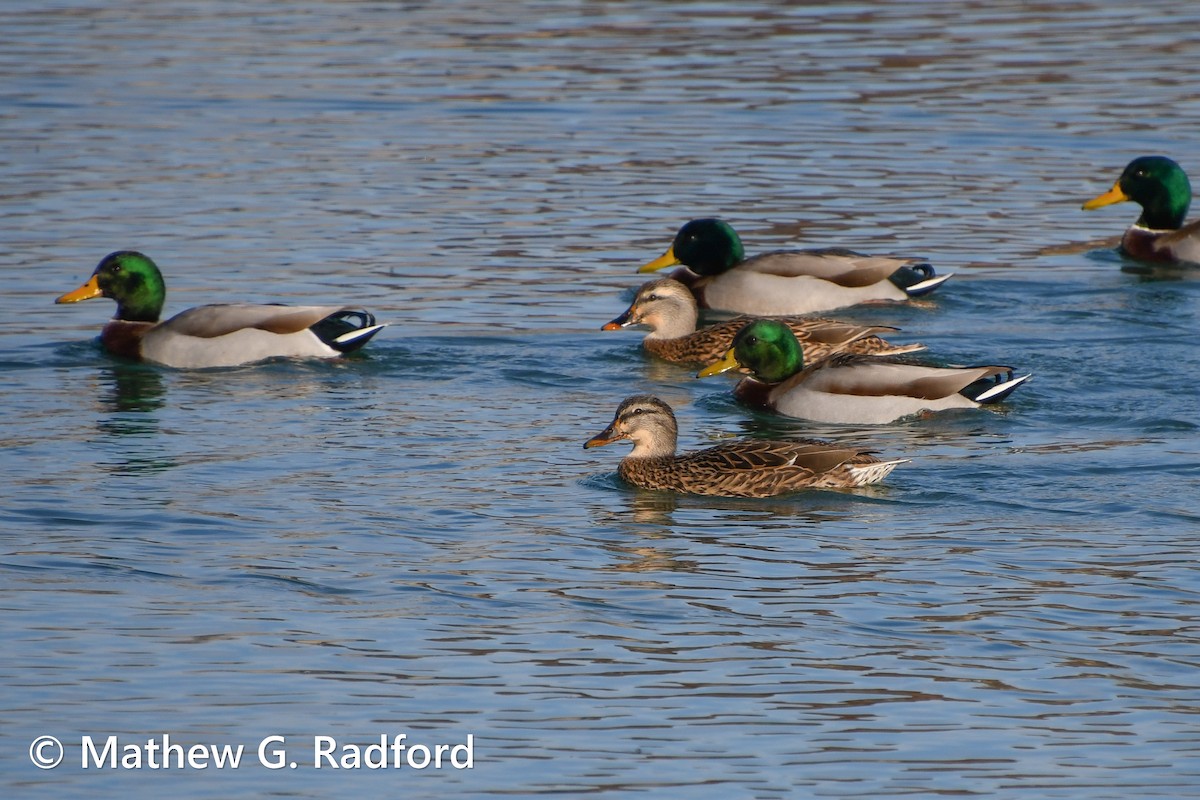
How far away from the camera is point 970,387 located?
498 inches

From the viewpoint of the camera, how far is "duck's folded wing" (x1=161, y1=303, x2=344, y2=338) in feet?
46.0

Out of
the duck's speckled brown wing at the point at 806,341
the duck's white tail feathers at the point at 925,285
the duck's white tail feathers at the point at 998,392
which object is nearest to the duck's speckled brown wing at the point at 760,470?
the duck's white tail feathers at the point at 998,392

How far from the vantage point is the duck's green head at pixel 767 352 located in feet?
42.9

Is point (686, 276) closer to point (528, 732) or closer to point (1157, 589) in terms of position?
point (1157, 589)

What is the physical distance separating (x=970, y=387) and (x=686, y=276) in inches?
188

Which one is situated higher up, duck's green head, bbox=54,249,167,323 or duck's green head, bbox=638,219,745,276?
duck's green head, bbox=54,249,167,323

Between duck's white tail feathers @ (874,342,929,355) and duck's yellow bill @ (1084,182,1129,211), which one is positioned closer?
duck's white tail feathers @ (874,342,929,355)

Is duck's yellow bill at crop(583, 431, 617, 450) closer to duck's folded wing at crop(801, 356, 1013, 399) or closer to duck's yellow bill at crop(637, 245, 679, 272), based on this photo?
duck's folded wing at crop(801, 356, 1013, 399)

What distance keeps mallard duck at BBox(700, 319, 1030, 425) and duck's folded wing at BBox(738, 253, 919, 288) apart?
112 inches

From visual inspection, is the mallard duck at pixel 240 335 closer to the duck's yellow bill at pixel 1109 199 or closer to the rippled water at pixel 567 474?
the rippled water at pixel 567 474

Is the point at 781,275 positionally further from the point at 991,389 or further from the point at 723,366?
the point at 991,389

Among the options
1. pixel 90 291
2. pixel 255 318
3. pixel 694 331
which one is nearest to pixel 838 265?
pixel 694 331

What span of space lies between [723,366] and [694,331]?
5.75ft

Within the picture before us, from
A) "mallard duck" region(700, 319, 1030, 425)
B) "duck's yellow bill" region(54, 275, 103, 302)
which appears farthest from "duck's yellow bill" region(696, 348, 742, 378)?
"duck's yellow bill" region(54, 275, 103, 302)
